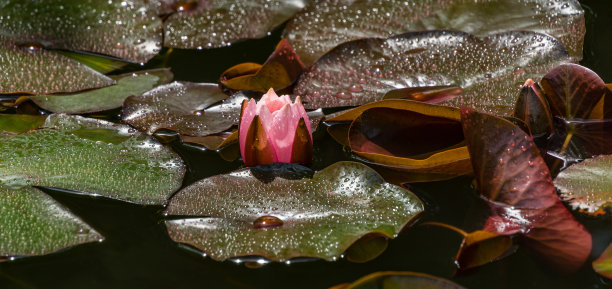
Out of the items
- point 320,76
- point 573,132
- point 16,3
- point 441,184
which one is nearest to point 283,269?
point 441,184

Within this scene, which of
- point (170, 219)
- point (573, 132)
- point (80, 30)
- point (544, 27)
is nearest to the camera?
point (170, 219)

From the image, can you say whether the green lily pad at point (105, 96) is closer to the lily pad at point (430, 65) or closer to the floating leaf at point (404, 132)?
the lily pad at point (430, 65)

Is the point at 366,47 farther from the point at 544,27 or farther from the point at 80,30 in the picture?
the point at 80,30

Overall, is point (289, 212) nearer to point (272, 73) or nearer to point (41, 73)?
point (272, 73)

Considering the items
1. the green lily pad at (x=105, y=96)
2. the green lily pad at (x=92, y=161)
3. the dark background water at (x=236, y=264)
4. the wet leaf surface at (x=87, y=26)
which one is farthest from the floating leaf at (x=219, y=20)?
the dark background water at (x=236, y=264)

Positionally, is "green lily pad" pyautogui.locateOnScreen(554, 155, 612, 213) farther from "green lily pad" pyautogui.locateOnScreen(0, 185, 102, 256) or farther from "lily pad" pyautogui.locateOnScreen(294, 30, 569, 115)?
"green lily pad" pyautogui.locateOnScreen(0, 185, 102, 256)

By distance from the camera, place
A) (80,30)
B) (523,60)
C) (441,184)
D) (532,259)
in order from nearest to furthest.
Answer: (532,259)
(441,184)
(523,60)
(80,30)
